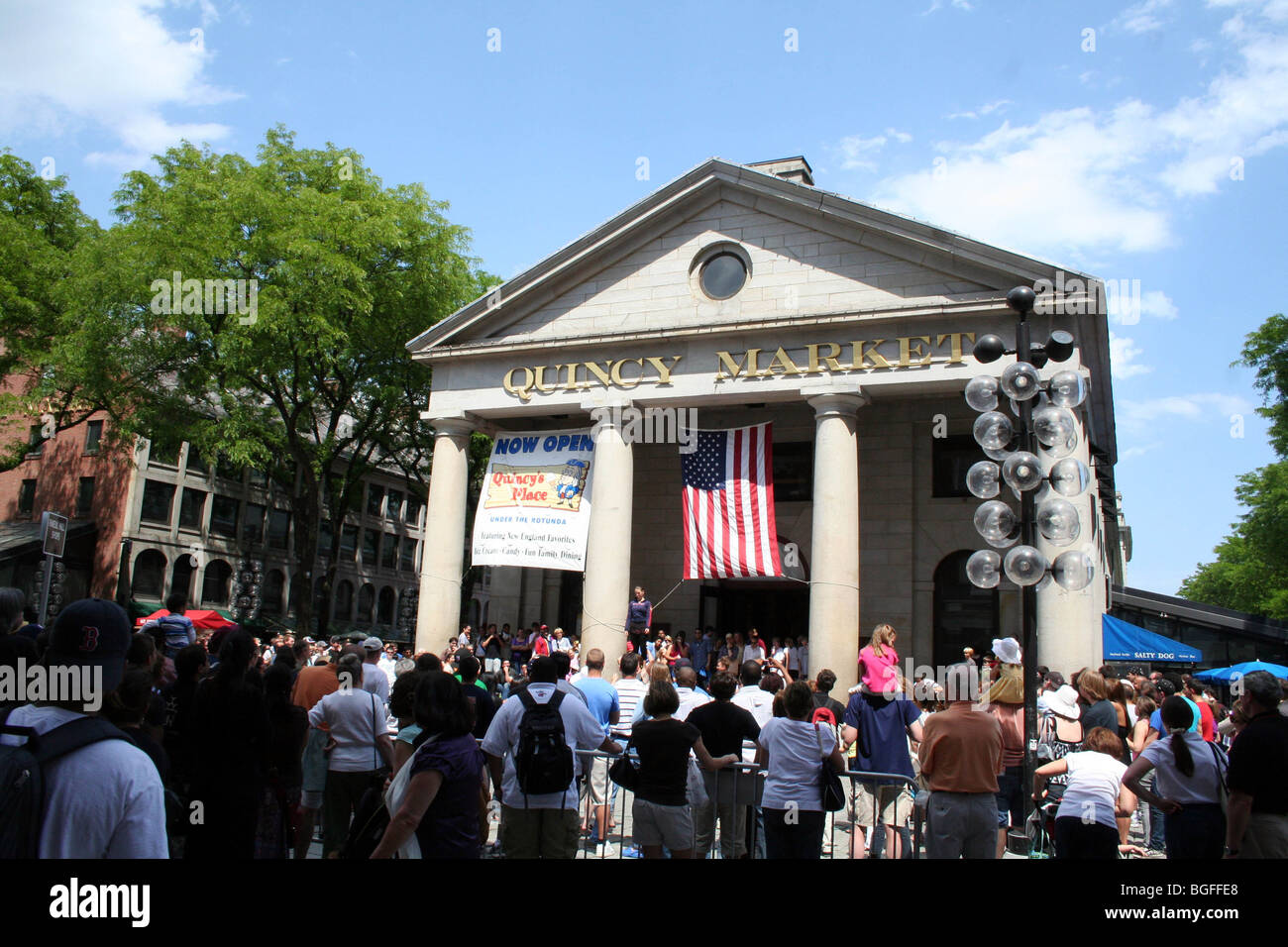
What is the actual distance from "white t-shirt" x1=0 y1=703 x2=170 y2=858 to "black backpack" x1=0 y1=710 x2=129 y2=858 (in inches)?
1.2

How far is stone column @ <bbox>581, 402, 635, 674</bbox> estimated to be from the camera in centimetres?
2198

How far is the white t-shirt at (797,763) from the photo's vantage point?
705 centimetres

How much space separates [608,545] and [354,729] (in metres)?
14.4

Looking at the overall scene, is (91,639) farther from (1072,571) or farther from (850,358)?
(850,358)

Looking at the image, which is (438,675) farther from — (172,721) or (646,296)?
(646,296)

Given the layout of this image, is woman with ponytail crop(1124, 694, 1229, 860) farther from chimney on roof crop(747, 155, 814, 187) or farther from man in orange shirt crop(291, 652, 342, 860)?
chimney on roof crop(747, 155, 814, 187)

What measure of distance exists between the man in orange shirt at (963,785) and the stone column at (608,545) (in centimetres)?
1507

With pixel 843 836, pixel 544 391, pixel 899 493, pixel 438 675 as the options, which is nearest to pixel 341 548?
pixel 544 391

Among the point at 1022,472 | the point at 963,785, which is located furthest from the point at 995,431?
the point at 963,785

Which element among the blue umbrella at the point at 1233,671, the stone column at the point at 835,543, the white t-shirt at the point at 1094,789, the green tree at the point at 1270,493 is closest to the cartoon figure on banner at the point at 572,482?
the stone column at the point at 835,543

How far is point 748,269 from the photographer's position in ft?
75.3
